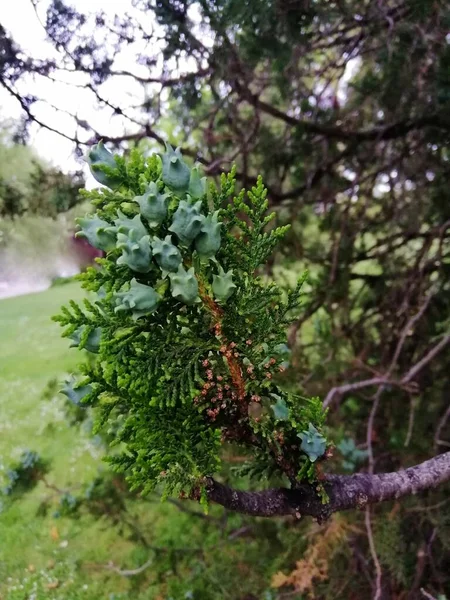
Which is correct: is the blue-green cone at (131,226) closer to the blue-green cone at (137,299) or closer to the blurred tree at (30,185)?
the blue-green cone at (137,299)

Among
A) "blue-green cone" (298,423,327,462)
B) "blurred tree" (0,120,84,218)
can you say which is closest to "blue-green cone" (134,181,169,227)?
"blue-green cone" (298,423,327,462)

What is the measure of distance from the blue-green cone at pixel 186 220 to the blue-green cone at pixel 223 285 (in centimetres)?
6

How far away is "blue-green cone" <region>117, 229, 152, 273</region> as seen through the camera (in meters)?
0.46

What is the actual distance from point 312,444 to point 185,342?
0.18 m

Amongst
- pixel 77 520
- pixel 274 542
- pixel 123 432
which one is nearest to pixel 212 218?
pixel 123 432

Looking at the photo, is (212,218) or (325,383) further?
(325,383)

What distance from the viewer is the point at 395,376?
2125 millimetres

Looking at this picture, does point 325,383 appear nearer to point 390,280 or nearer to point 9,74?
point 390,280

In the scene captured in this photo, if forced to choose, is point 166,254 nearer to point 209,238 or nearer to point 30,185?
point 209,238

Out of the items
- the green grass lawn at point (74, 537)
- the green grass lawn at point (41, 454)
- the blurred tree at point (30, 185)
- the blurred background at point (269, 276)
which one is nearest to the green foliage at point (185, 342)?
the blurred background at point (269, 276)

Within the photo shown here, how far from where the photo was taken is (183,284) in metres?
0.49

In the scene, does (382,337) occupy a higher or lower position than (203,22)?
lower

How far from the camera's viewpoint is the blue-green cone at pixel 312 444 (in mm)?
564

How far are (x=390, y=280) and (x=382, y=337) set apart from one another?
12.2 inches
